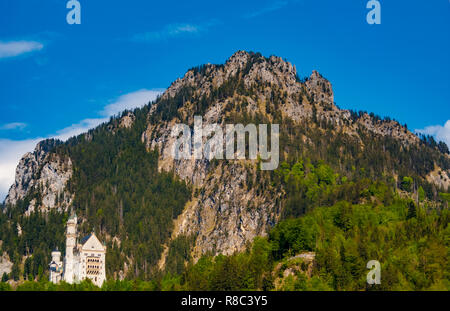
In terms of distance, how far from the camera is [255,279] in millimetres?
165625

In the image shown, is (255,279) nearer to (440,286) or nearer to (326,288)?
(326,288)

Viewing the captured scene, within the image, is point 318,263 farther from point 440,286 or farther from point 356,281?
point 440,286

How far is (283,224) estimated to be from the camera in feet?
629

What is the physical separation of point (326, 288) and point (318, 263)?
10596 millimetres
